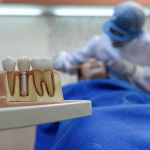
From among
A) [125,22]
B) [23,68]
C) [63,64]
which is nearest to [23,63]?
[23,68]

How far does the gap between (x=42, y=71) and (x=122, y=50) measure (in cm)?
80

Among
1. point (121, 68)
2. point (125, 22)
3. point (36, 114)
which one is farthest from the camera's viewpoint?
point (121, 68)

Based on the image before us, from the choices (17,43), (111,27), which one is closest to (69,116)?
(111,27)

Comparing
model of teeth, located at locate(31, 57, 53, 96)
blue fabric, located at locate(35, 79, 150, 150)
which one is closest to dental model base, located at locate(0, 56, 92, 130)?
model of teeth, located at locate(31, 57, 53, 96)

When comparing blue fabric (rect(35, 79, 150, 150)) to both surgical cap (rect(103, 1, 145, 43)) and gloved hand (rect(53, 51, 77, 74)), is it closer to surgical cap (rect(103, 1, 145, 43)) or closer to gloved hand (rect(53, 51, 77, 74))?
surgical cap (rect(103, 1, 145, 43))

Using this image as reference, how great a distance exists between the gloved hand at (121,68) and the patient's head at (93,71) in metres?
0.05

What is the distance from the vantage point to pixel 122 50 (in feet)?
3.45

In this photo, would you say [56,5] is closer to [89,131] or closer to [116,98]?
[116,98]

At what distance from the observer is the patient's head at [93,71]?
979 mm

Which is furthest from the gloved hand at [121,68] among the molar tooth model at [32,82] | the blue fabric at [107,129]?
the molar tooth model at [32,82]

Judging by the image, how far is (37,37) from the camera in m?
1.04

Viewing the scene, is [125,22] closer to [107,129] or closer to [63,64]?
[63,64]

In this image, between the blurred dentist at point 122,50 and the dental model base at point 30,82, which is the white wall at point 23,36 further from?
the dental model base at point 30,82

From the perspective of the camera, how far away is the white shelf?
0.18m
